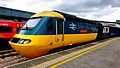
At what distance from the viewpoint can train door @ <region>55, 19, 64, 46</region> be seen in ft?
40.1

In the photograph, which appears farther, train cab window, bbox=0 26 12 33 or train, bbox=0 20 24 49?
train cab window, bbox=0 26 12 33

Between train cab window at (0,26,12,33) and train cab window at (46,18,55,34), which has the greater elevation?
train cab window at (46,18,55,34)

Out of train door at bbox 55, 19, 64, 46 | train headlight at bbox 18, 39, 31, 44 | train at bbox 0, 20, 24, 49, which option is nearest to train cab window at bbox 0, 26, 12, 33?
train at bbox 0, 20, 24, 49

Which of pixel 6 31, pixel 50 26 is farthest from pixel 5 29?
pixel 50 26

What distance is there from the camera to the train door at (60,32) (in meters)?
12.2

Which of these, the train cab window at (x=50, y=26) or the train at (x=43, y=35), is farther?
the train cab window at (x=50, y=26)

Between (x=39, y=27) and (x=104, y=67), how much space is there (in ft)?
15.6

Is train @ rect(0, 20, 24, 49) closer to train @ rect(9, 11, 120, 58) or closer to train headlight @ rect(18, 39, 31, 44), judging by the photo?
train @ rect(9, 11, 120, 58)

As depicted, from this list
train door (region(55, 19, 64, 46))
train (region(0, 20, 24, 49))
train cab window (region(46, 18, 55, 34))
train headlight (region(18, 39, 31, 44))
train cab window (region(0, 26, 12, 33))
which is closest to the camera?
train headlight (region(18, 39, 31, 44))

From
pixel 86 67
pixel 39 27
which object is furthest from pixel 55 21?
pixel 86 67

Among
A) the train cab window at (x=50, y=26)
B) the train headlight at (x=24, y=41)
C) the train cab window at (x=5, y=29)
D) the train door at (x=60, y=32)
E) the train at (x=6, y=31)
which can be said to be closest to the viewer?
the train headlight at (x=24, y=41)

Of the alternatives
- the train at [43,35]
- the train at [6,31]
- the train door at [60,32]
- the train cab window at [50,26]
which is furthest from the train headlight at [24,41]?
the train at [6,31]

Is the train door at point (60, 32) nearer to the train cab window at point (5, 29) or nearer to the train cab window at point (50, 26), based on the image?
the train cab window at point (50, 26)

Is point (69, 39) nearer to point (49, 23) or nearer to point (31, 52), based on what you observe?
point (49, 23)
